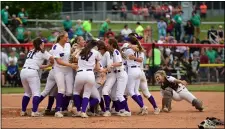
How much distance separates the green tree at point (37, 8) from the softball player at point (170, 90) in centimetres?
1882

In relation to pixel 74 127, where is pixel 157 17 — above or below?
above

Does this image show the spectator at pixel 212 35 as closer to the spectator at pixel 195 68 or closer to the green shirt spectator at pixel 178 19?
the green shirt spectator at pixel 178 19

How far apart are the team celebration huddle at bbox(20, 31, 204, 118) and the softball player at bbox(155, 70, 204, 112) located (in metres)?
0.61

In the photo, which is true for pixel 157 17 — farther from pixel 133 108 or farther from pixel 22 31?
pixel 133 108

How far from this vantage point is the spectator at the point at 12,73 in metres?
23.1

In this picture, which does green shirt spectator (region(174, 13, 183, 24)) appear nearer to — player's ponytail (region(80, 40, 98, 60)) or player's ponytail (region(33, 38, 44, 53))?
player's ponytail (region(33, 38, 44, 53))

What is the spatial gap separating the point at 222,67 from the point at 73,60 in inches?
526

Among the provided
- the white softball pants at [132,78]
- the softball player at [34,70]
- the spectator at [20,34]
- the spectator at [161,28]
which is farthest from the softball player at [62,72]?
the spectator at [161,28]

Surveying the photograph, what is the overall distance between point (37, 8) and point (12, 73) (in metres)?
10.3

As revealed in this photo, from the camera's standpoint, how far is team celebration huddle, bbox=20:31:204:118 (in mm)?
12633

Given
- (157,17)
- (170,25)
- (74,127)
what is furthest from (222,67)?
(74,127)

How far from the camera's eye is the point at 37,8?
108 ft

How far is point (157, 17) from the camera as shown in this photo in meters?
33.0

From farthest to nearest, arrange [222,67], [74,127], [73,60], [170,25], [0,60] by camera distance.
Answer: [170,25] < [222,67] < [0,60] < [73,60] < [74,127]
